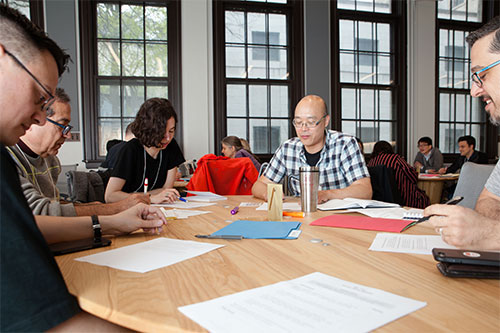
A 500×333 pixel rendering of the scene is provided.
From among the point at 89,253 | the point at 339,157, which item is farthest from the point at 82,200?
the point at 339,157

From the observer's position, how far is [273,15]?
6141 mm

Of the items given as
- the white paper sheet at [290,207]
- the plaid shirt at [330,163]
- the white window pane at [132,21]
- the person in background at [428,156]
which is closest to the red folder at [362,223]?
the white paper sheet at [290,207]

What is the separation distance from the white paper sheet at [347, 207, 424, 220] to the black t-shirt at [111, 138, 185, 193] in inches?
65.0

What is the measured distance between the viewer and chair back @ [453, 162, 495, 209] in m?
1.87

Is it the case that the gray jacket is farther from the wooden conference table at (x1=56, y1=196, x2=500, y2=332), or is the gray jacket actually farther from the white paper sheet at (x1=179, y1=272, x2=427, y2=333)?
the white paper sheet at (x1=179, y1=272, x2=427, y2=333)

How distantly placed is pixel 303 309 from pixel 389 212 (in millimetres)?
1088

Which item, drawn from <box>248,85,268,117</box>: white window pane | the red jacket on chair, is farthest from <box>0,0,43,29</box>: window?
the red jacket on chair

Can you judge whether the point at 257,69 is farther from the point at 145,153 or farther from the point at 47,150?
the point at 47,150

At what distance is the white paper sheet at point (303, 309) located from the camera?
542 millimetres

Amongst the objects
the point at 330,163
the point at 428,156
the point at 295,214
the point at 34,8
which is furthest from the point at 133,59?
the point at 428,156

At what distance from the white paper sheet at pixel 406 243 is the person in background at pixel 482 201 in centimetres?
7

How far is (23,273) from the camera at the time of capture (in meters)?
0.58

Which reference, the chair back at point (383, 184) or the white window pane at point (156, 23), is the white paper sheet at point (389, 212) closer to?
the chair back at point (383, 184)

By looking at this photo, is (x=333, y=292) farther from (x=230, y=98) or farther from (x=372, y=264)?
(x=230, y=98)
